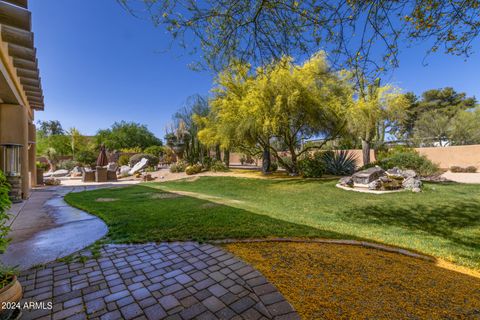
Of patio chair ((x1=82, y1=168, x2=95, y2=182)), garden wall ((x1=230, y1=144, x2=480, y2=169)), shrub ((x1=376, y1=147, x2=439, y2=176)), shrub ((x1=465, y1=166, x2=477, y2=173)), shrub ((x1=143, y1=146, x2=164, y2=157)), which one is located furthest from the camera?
shrub ((x1=143, y1=146, x2=164, y2=157))

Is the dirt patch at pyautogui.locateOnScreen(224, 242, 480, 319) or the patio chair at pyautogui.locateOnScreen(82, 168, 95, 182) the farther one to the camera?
the patio chair at pyautogui.locateOnScreen(82, 168, 95, 182)

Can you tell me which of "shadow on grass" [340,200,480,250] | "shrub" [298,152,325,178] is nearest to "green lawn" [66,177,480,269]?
"shadow on grass" [340,200,480,250]

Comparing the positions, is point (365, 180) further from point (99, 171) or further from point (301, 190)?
point (99, 171)

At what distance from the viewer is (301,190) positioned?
9.54 meters

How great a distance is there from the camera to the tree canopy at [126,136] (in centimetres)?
3466

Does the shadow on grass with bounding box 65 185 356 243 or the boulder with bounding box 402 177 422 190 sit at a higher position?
the boulder with bounding box 402 177 422 190

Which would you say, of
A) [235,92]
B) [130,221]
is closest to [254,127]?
[235,92]

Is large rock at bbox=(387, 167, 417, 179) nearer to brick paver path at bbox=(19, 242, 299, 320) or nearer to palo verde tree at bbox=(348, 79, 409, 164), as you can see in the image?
palo verde tree at bbox=(348, 79, 409, 164)

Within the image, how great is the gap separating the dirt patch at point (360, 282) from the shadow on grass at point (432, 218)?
2.31 metres

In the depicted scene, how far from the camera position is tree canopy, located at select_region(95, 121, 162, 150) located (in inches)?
1364

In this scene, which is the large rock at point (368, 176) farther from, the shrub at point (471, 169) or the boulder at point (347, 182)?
the shrub at point (471, 169)

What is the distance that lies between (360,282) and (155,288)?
82.3 inches

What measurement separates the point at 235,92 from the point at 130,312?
41.4 feet

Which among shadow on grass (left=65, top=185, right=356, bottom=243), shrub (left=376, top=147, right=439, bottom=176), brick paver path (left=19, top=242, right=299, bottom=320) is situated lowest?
brick paver path (left=19, top=242, right=299, bottom=320)
